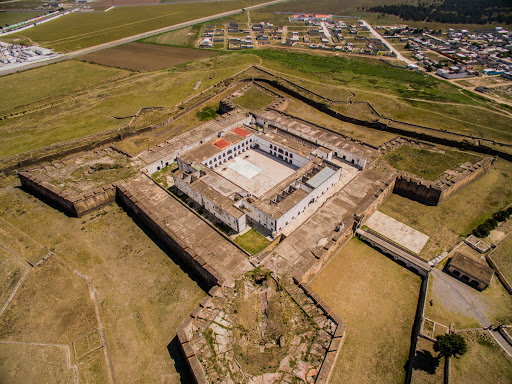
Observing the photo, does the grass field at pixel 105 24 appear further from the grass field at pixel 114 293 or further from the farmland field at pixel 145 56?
the grass field at pixel 114 293

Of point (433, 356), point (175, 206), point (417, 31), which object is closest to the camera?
point (433, 356)

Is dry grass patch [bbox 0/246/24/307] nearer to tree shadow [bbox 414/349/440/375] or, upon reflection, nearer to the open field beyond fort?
the open field beyond fort

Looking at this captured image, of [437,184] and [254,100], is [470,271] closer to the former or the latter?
[437,184]

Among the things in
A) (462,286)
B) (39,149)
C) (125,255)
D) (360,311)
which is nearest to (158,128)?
(39,149)

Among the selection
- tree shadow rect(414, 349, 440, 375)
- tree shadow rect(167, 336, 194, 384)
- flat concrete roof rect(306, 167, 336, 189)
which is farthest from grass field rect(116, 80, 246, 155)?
tree shadow rect(414, 349, 440, 375)

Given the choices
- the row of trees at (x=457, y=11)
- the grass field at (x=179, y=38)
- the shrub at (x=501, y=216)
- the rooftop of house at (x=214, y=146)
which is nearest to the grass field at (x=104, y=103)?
the rooftop of house at (x=214, y=146)

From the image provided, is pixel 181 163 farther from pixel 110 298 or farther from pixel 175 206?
pixel 110 298

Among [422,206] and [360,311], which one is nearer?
[360,311]
